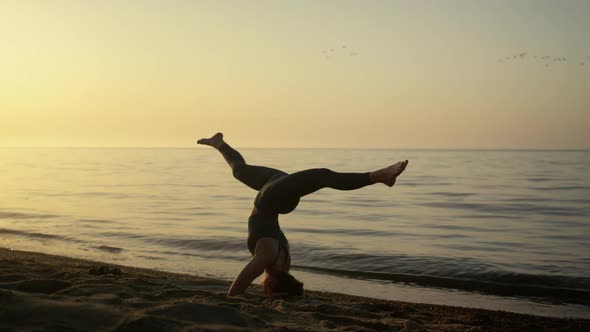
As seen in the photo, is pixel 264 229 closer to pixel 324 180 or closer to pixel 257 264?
pixel 257 264

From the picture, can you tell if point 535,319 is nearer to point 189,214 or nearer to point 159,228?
Answer: point 159,228

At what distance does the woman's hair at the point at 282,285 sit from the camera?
699cm

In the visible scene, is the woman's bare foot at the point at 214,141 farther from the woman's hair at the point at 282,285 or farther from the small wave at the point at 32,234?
the small wave at the point at 32,234

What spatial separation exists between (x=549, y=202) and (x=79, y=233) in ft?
61.2

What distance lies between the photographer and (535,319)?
7.11m

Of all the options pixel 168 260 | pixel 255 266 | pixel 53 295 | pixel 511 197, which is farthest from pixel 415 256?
pixel 511 197

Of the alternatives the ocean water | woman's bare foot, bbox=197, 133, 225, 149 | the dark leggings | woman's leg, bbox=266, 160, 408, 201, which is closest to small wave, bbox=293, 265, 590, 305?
the ocean water

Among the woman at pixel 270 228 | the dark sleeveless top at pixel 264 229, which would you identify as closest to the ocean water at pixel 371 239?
the woman at pixel 270 228

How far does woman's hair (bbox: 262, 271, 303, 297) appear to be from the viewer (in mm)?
6992

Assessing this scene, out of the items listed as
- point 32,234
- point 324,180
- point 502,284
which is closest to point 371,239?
point 502,284

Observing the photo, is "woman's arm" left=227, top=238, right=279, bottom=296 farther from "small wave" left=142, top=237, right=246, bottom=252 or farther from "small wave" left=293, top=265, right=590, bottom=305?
"small wave" left=142, top=237, right=246, bottom=252

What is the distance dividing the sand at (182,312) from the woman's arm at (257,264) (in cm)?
22

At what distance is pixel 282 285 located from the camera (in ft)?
22.9

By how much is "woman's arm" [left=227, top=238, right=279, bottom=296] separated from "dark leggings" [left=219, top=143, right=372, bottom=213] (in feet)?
1.29
